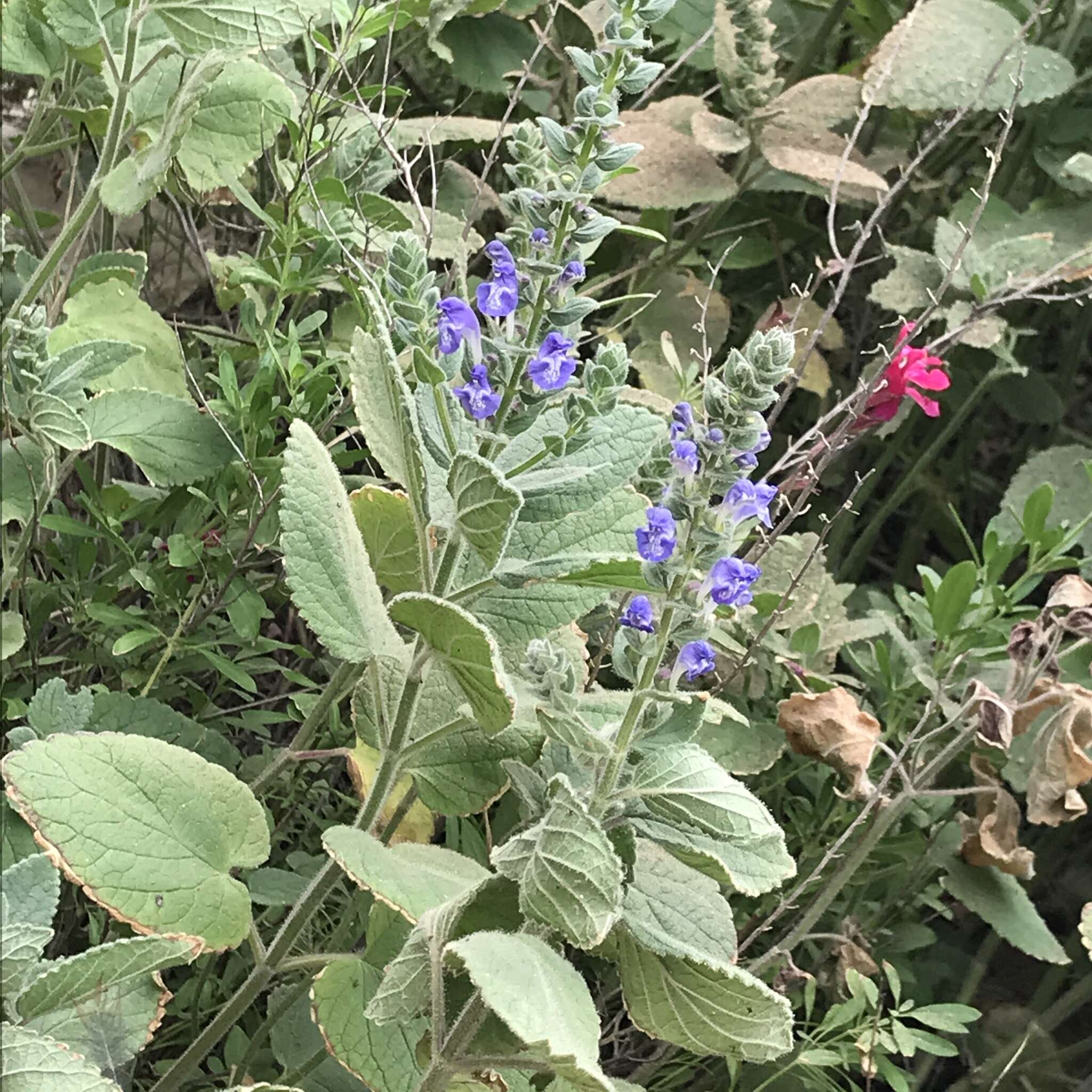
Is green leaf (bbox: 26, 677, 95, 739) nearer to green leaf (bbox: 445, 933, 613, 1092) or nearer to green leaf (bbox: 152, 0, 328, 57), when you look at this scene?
green leaf (bbox: 445, 933, 613, 1092)

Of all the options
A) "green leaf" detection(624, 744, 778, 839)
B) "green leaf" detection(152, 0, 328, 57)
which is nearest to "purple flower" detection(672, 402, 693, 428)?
"green leaf" detection(624, 744, 778, 839)

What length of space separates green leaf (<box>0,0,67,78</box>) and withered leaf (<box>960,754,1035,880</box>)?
0.77m

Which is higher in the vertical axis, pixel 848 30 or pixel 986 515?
pixel 848 30

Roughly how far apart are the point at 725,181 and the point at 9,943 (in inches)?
31.0

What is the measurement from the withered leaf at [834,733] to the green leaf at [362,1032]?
1.00 feet

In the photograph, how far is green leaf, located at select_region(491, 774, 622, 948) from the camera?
1.37 feet

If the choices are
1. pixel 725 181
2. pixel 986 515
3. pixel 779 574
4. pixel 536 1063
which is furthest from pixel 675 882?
pixel 986 515

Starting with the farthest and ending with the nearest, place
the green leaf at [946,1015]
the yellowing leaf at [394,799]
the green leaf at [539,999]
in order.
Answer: the green leaf at [946,1015]
the yellowing leaf at [394,799]
the green leaf at [539,999]

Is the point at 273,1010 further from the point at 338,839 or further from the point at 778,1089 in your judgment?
the point at 778,1089

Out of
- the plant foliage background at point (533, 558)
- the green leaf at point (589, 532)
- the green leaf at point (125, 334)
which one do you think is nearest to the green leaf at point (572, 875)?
the plant foliage background at point (533, 558)

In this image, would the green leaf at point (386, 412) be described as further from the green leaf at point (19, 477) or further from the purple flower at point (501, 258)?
the green leaf at point (19, 477)

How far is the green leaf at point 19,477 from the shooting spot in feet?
2.09

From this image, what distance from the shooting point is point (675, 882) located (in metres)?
0.51

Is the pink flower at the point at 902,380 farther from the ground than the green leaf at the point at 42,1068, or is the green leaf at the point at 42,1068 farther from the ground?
the pink flower at the point at 902,380
